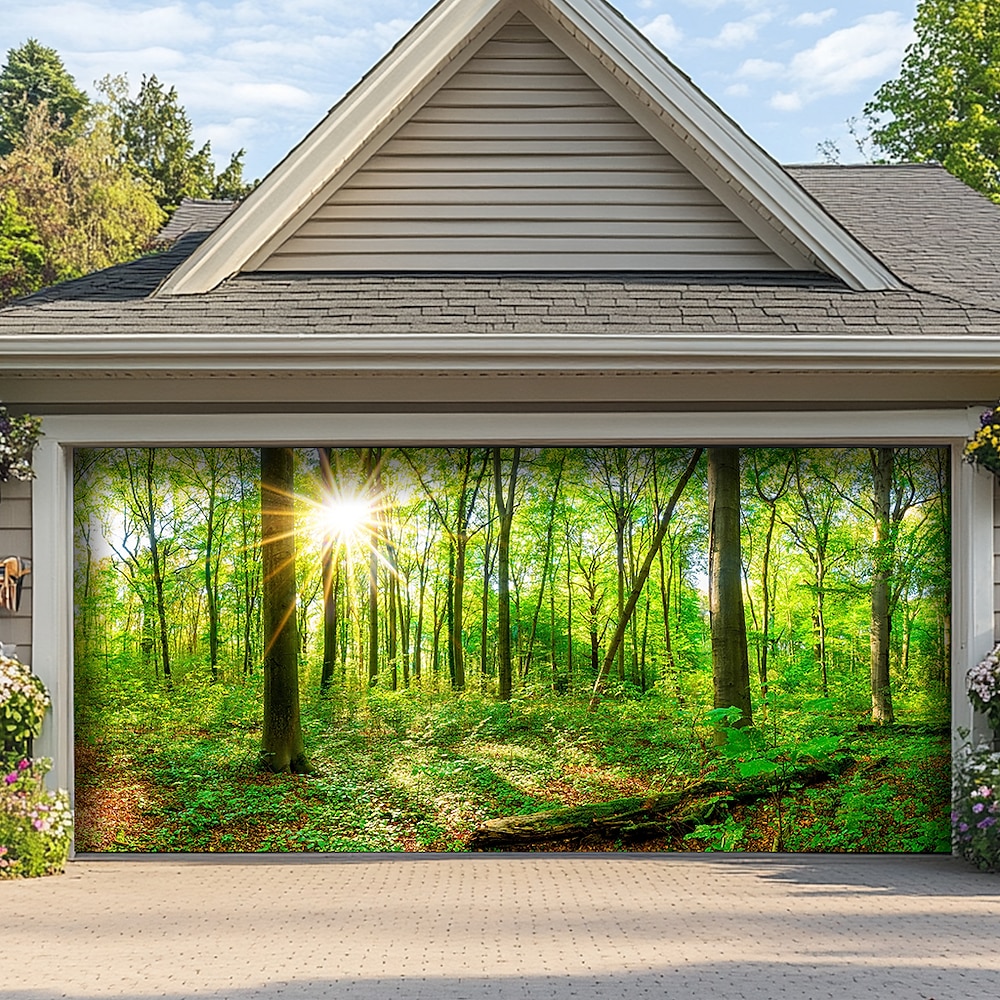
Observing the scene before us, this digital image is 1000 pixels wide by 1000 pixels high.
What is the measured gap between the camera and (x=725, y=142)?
7520 millimetres

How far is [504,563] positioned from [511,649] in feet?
1.84

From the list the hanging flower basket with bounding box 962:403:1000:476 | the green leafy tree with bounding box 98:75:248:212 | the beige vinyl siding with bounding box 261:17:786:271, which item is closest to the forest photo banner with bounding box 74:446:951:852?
the hanging flower basket with bounding box 962:403:1000:476

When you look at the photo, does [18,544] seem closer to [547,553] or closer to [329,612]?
[329,612]

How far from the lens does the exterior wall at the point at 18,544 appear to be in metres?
7.07

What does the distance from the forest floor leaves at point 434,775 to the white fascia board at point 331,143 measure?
2.74 m

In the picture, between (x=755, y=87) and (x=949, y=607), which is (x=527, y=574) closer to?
(x=949, y=607)

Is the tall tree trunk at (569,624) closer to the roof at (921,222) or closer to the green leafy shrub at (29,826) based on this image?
the roof at (921,222)

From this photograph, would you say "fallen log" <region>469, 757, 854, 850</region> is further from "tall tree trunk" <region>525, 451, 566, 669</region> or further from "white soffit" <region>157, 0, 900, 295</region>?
"white soffit" <region>157, 0, 900, 295</region>

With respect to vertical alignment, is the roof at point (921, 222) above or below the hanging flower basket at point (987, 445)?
above

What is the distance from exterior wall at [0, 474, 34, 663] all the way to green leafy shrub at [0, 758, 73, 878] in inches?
29.3

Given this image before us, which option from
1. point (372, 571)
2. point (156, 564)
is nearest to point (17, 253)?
point (156, 564)

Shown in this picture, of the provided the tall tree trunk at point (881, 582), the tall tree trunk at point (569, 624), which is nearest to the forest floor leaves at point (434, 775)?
the tall tree trunk at point (569, 624)

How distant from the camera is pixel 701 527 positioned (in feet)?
25.2

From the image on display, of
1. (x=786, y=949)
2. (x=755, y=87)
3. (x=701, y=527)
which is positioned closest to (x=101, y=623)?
(x=701, y=527)
